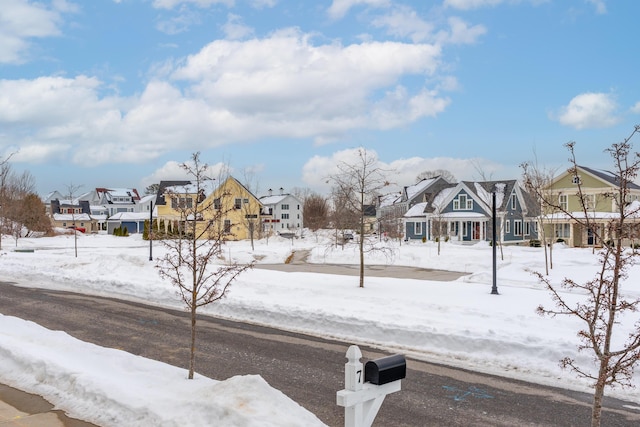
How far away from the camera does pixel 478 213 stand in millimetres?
51312

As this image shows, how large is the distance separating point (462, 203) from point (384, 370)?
5014cm

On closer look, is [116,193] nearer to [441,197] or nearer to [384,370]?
[441,197]

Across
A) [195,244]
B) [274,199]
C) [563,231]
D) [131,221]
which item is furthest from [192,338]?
[274,199]

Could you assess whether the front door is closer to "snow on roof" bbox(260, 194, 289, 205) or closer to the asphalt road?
the asphalt road

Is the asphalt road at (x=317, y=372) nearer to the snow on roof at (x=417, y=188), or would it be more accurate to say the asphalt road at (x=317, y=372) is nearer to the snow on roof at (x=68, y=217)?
the snow on roof at (x=417, y=188)

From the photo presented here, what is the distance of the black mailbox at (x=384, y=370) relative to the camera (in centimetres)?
457

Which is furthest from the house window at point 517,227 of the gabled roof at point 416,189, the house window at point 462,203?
the gabled roof at point 416,189

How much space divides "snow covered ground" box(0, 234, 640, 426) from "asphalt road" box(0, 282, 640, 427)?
2.72ft

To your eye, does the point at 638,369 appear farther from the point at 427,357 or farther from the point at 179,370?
the point at 179,370

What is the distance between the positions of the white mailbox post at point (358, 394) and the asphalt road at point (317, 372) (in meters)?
2.33

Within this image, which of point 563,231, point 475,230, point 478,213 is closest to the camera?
point 563,231

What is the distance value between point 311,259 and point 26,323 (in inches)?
978

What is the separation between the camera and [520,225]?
5341 centimetres

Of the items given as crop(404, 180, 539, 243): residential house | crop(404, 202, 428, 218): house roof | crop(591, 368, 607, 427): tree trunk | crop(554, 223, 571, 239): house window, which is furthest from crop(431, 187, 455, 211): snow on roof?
crop(591, 368, 607, 427): tree trunk
